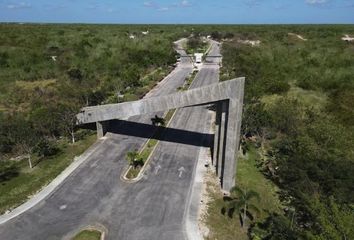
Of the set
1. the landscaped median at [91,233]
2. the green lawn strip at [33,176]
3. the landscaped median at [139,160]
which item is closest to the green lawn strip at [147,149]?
the landscaped median at [139,160]

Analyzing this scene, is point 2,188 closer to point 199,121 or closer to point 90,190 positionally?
point 90,190

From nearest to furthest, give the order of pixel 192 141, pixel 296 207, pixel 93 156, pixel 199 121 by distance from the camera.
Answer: pixel 296 207
pixel 93 156
pixel 192 141
pixel 199 121

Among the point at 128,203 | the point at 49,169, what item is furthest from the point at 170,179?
the point at 49,169

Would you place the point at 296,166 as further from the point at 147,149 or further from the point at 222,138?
the point at 147,149

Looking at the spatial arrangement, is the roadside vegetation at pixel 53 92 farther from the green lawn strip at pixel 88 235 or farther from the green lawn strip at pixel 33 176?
the green lawn strip at pixel 88 235

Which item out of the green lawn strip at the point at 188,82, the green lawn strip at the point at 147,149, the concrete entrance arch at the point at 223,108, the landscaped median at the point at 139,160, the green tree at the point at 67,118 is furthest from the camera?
the green lawn strip at the point at 188,82

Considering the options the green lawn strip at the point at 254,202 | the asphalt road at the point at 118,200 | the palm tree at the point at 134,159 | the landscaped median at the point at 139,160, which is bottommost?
the green lawn strip at the point at 254,202

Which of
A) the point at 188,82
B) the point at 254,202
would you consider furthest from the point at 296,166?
the point at 188,82
